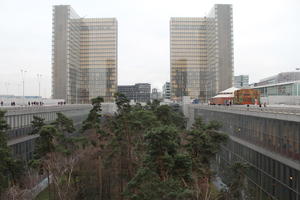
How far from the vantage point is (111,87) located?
15900cm

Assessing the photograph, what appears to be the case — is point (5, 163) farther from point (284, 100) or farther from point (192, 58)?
point (192, 58)

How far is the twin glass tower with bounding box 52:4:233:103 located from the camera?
13862cm

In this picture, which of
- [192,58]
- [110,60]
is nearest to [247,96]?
[192,58]

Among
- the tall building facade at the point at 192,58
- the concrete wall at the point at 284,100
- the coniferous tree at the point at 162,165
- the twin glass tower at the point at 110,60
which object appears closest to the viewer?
the coniferous tree at the point at 162,165

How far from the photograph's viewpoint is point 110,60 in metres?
154

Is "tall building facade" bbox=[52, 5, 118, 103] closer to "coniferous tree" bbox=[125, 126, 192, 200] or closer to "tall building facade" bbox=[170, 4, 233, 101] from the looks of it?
"tall building facade" bbox=[170, 4, 233, 101]

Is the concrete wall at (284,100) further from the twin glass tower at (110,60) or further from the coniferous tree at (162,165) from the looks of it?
the twin glass tower at (110,60)

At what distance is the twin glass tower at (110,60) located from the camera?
13862 cm

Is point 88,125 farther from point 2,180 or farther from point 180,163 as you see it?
point 180,163

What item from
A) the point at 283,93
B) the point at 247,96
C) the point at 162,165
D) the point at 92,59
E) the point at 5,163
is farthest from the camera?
the point at 92,59

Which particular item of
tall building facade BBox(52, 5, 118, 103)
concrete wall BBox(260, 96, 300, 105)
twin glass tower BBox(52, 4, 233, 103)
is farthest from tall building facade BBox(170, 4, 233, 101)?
concrete wall BBox(260, 96, 300, 105)

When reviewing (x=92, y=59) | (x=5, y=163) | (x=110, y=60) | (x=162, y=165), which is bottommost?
(x=5, y=163)

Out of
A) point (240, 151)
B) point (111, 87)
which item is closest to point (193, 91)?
point (111, 87)

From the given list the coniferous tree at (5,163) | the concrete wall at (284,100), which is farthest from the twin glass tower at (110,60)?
the coniferous tree at (5,163)
